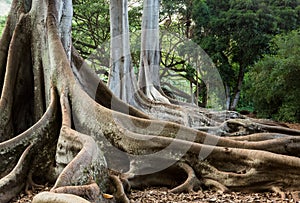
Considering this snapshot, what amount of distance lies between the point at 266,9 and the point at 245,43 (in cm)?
181

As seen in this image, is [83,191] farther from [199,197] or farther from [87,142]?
[199,197]

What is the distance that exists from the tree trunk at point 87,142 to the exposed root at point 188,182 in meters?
0.01

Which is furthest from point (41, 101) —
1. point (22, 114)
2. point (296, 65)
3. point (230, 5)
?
point (230, 5)

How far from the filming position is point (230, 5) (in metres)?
16.4

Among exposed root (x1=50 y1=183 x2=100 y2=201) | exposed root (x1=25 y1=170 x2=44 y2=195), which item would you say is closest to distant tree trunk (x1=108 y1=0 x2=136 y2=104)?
exposed root (x1=25 y1=170 x2=44 y2=195)

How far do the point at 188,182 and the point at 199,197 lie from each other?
307 millimetres

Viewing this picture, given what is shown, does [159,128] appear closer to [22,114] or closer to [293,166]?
[293,166]

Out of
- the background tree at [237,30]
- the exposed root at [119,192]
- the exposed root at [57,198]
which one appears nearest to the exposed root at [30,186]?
the exposed root at [119,192]

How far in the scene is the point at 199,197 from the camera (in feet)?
11.6

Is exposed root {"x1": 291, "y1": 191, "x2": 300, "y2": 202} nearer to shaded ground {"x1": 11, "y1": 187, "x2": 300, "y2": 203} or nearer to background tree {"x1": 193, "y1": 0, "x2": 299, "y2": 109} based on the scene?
shaded ground {"x1": 11, "y1": 187, "x2": 300, "y2": 203}

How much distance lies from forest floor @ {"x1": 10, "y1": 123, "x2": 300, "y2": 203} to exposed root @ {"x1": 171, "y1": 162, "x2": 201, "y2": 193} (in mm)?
75

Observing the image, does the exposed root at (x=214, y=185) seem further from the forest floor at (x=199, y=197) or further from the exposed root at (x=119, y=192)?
the exposed root at (x=119, y=192)

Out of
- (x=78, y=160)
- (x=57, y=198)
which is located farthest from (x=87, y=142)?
(x=57, y=198)

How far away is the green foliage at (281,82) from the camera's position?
1095 centimetres
